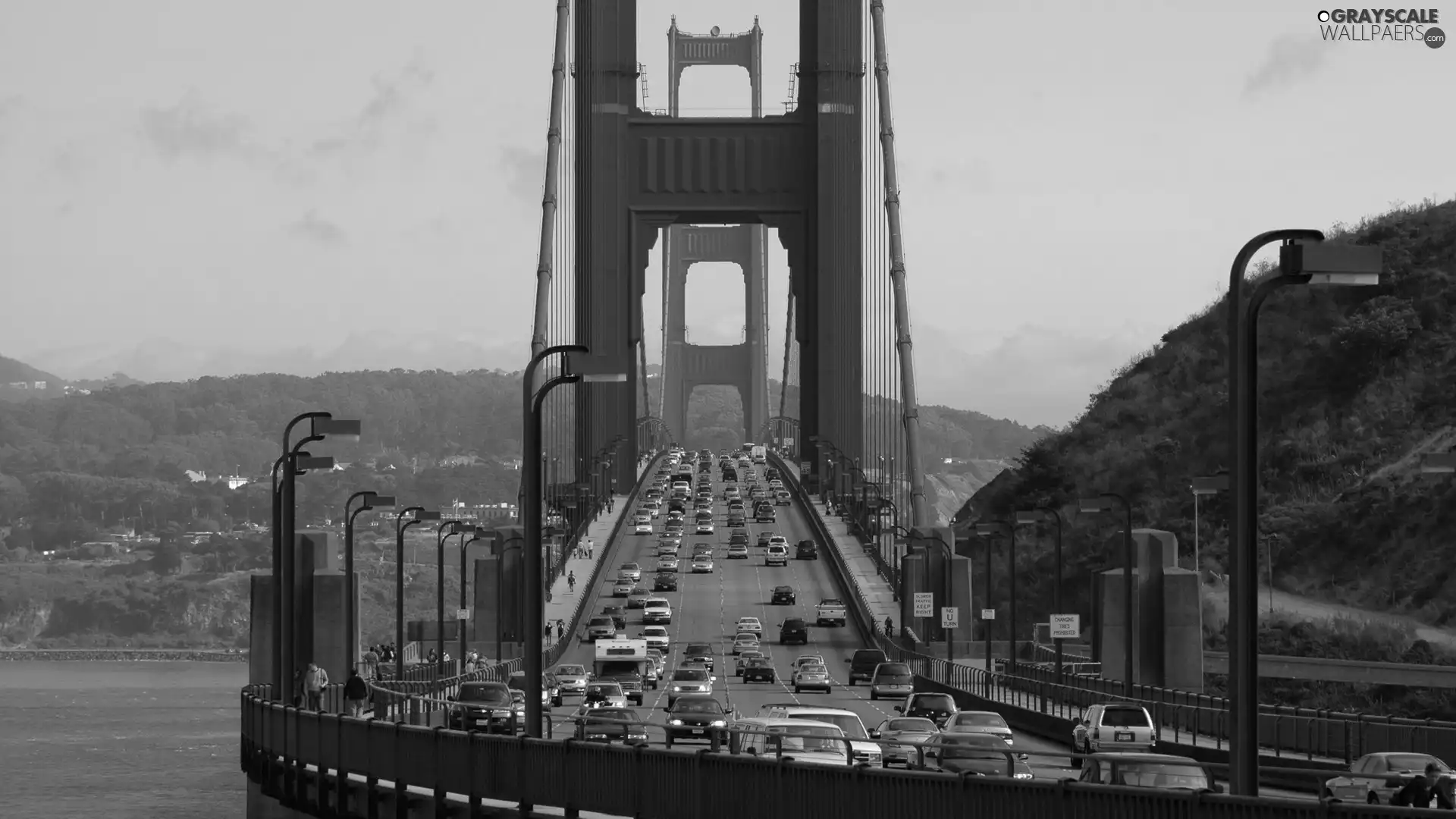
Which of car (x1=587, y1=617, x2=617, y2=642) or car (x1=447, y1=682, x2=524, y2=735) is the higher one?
car (x1=447, y1=682, x2=524, y2=735)

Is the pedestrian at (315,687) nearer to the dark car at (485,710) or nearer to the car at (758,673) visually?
the dark car at (485,710)

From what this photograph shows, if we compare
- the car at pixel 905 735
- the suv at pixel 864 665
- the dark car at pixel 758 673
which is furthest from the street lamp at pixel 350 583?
the suv at pixel 864 665

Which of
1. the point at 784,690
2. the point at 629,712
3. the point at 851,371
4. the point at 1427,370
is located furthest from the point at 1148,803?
the point at 851,371

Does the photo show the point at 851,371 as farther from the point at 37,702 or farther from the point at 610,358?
the point at 610,358

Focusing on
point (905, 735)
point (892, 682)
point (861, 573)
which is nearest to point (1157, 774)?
point (905, 735)

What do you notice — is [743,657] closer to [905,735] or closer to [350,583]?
[350,583]

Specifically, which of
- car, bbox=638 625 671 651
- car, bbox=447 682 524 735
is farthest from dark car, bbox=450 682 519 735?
car, bbox=638 625 671 651

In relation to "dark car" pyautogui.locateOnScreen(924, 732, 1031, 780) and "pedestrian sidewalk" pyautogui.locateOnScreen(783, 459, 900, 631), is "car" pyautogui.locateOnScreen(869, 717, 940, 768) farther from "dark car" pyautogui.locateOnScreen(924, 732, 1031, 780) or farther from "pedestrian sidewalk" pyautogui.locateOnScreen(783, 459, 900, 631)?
"pedestrian sidewalk" pyautogui.locateOnScreen(783, 459, 900, 631)
